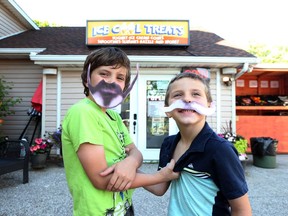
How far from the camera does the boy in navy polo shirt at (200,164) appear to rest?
0.91 meters

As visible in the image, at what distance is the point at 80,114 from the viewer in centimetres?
90

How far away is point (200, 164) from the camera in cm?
98

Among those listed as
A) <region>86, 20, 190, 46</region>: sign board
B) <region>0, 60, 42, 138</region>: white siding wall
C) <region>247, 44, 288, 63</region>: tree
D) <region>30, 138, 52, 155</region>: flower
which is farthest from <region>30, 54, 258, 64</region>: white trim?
<region>247, 44, 288, 63</region>: tree

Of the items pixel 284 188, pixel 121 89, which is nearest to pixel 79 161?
pixel 121 89

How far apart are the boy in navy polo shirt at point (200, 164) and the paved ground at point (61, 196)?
6.88 ft

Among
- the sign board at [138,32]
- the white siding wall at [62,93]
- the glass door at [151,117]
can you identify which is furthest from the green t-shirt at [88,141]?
the sign board at [138,32]

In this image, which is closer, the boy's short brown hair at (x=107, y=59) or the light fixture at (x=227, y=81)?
the boy's short brown hair at (x=107, y=59)

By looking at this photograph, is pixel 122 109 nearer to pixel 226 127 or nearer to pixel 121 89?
pixel 226 127

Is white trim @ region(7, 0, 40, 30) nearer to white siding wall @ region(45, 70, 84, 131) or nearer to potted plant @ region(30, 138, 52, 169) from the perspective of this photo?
white siding wall @ region(45, 70, 84, 131)

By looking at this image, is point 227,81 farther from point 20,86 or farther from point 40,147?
point 20,86

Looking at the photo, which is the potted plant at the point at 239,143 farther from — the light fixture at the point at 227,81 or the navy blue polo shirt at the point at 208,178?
the navy blue polo shirt at the point at 208,178

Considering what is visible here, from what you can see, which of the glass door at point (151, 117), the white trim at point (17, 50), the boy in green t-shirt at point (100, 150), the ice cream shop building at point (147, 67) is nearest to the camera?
the boy in green t-shirt at point (100, 150)

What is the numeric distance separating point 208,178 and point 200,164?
7 cm

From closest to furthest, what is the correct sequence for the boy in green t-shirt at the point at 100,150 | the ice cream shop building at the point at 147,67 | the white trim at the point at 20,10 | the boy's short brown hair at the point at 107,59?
1. the boy in green t-shirt at the point at 100,150
2. the boy's short brown hair at the point at 107,59
3. the ice cream shop building at the point at 147,67
4. the white trim at the point at 20,10
